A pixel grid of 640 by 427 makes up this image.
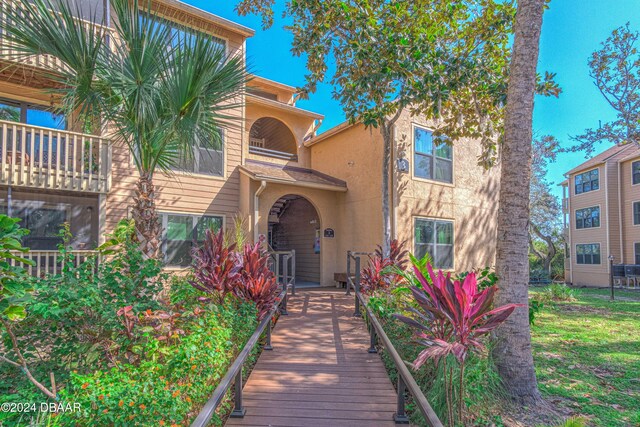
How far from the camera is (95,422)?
8.58 feet

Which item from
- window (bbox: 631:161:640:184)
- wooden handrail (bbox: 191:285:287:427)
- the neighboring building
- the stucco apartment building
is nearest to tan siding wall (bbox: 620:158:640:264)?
the neighboring building

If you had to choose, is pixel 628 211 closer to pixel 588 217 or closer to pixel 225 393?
Result: pixel 588 217

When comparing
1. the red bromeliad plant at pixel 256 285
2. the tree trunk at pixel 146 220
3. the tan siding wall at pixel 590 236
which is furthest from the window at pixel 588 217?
the tree trunk at pixel 146 220

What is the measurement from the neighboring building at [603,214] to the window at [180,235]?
23923mm

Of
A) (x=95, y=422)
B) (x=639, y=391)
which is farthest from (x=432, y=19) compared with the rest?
(x=95, y=422)

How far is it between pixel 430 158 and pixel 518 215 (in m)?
7.92

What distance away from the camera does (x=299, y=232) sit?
1443 centimetres

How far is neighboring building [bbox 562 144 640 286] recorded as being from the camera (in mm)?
21188

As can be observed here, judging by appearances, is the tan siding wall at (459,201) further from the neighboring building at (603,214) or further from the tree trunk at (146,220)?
the neighboring building at (603,214)

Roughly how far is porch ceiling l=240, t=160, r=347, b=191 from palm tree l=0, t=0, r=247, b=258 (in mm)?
5070

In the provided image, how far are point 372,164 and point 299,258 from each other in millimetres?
5205

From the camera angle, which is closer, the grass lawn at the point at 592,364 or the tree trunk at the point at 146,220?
the grass lawn at the point at 592,364

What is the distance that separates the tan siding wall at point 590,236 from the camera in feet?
73.7

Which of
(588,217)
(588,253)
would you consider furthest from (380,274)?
(588,217)
